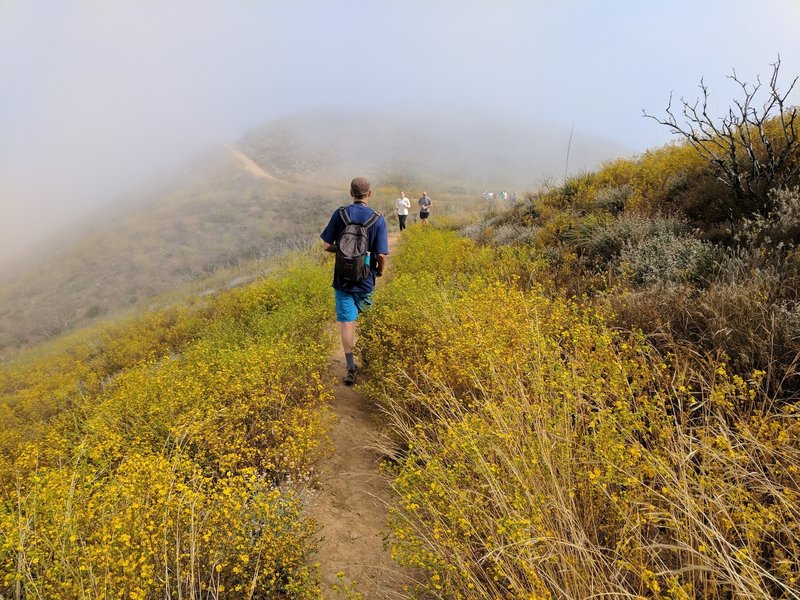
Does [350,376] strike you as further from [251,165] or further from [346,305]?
[251,165]

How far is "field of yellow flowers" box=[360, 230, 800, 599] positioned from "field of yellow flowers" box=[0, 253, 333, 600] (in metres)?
0.75

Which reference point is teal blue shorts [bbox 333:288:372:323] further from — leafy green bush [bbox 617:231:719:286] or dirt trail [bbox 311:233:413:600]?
leafy green bush [bbox 617:231:719:286]

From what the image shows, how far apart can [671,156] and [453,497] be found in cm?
852

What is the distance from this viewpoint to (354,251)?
4570 mm

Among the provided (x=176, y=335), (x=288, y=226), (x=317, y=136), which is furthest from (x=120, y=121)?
(x=176, y=335)

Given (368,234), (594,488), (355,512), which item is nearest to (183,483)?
(355,512)

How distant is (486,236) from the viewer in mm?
10203

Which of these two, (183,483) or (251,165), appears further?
(251,165)

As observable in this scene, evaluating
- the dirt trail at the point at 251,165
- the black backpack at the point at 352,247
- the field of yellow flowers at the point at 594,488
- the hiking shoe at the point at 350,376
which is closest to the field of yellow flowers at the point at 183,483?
the hiking shoe at the point at 350,376

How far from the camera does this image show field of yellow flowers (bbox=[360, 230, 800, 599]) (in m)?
1.58

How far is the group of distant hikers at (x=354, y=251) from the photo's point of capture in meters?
4.57

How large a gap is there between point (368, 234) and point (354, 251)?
0.25 m

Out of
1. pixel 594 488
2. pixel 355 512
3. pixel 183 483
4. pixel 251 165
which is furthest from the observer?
pixel 251 165

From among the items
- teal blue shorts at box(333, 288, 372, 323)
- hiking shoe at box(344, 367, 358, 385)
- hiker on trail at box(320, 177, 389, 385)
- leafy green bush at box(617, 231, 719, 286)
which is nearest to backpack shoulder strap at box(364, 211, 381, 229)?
hiker on trail at box(320, 177, 389, 385)
